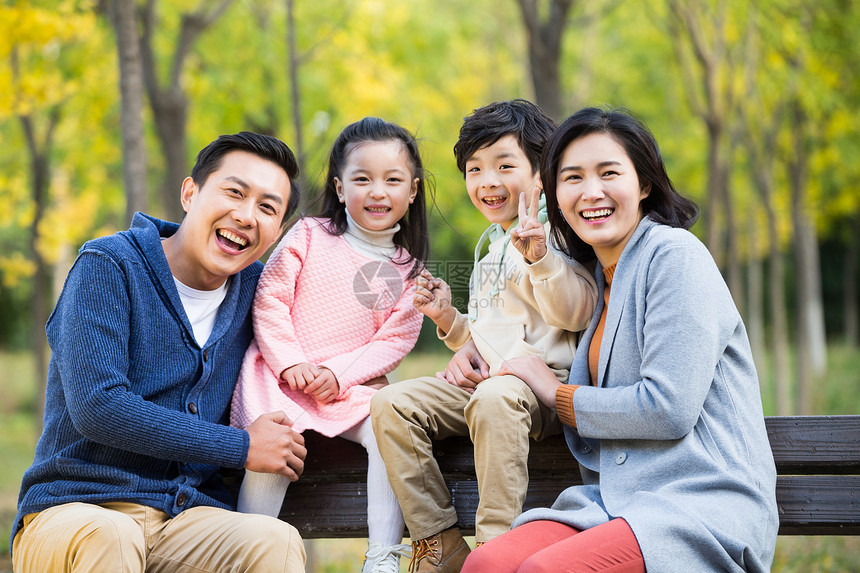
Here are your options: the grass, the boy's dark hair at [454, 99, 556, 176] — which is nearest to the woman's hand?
the boy's dark hair at [454, 99, 556, 176]

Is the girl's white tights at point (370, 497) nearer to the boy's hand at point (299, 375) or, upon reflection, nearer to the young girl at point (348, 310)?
the young girl at point (348, 310)

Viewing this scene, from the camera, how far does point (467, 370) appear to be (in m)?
2.77

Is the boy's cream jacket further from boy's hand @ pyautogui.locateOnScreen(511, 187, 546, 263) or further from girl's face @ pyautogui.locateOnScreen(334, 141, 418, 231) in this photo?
girl's face @ pyautogui.locateOnScreen(334, 141, 418, 231)

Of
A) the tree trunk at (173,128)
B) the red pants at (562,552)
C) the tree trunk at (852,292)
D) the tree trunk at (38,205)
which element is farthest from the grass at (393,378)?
the tree trunk at (173,128)

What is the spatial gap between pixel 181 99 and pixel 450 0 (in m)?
9.17

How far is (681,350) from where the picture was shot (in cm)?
209

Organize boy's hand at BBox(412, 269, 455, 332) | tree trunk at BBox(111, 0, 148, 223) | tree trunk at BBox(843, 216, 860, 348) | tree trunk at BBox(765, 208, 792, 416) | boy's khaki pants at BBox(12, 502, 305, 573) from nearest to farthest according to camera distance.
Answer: boy's khaki pants at BBox(12, 502, 305, 573) < boy's hand at BBox(412, 269, 455, 332) < tree trunk at BBox(111, 0, 148, 223) < tree trunk at BBox(765, 208, 792, 416) < tree trunk at BBox(843, 216, 860, 348)

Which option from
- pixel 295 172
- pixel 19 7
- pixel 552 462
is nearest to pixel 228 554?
pixel 552 462

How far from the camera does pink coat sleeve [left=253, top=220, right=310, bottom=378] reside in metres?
2.76

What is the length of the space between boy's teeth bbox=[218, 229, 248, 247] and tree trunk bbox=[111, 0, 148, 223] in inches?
66.8

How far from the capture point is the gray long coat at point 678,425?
6.60 ft

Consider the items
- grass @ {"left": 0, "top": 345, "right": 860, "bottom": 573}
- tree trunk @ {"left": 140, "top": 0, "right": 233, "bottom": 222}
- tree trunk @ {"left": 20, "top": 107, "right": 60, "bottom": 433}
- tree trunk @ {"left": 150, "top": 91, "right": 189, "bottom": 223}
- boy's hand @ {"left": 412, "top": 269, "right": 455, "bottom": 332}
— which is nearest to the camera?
boy's hand @ {"left": 412, "top": 269, "right": 455, "bottom": 332}

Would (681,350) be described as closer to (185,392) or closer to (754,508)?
(754,508)

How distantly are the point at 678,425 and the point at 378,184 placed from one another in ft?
4.96
